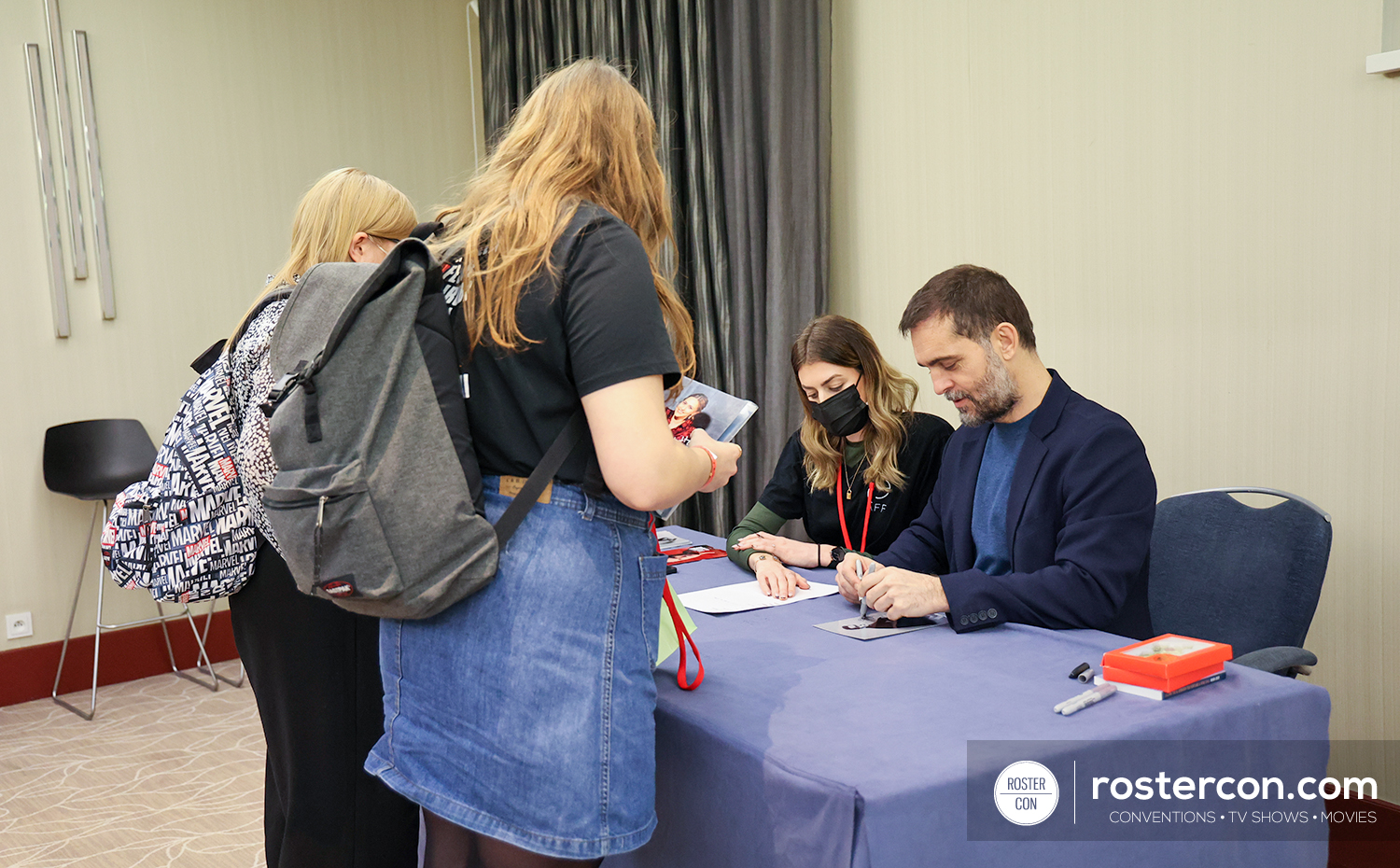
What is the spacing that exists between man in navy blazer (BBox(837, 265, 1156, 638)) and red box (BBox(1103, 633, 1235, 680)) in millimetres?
284

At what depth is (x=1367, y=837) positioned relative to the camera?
Result: 2.35 meters

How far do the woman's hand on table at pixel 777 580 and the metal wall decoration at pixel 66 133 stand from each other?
3256 mm

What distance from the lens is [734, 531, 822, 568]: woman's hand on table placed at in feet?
7.62

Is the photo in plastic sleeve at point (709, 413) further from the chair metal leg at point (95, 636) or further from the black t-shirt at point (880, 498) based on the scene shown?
the chair metal leg at point (95, 636)

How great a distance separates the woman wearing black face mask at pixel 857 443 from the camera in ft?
8.59

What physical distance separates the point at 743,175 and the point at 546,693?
2.76 meters

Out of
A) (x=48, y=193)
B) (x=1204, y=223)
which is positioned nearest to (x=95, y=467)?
(x=48, y=193)

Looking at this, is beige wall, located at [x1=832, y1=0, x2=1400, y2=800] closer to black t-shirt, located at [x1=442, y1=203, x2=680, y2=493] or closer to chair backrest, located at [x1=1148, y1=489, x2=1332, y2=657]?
chair backrest, located at [x1=1148, y1=489, x2=1332, y2=657]

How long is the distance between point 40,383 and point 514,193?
365 cm

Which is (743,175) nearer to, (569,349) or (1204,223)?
(1204,223)

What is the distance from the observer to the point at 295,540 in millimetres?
1114

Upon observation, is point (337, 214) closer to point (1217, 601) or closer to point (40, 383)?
point (1217, 601)

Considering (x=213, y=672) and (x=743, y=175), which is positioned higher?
(x=743, y=175)

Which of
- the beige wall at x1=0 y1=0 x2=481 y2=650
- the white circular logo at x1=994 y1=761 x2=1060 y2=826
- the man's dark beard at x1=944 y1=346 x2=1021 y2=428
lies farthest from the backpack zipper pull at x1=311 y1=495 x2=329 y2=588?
the beige wall at x1=0 y1=0 x2=481 y2=650
